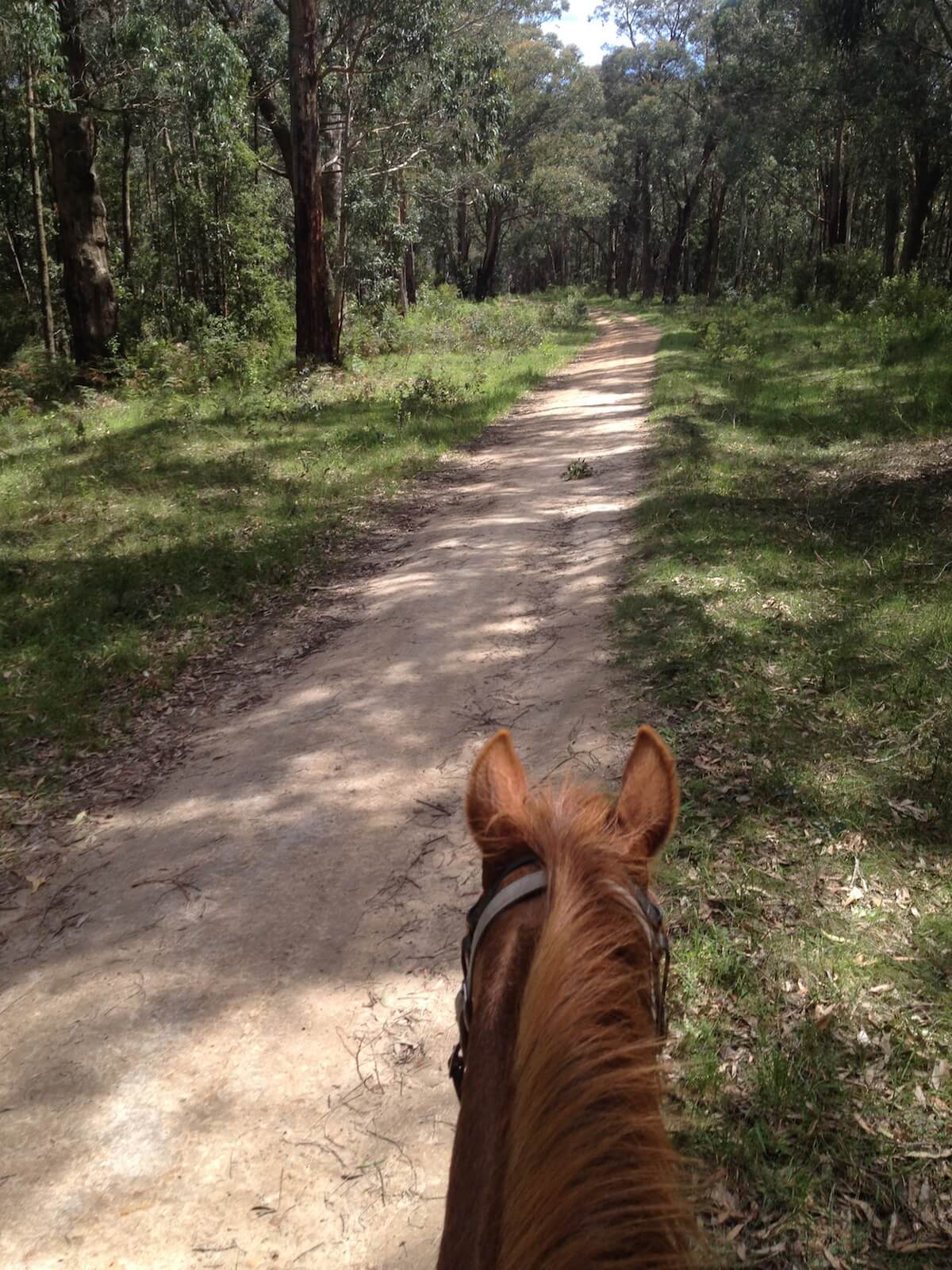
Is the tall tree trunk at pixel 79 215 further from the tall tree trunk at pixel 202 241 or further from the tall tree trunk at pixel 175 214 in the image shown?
the tall tree trunk at pixel 175 214

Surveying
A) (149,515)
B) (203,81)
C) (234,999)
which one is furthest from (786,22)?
(234,999)

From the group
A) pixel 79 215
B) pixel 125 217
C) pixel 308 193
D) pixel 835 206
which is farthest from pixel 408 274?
pixel 79 215

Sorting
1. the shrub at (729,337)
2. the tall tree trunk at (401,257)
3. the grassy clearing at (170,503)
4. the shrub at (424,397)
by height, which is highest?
the tall tree trunk at (401,257)

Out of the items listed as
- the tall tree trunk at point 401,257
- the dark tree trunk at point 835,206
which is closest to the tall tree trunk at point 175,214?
the tall tree trunk at point 401,257

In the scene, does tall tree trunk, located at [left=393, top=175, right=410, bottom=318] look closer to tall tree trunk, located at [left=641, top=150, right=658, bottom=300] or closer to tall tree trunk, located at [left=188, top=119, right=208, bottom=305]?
tall tree trunk, located at [left=188, top=119, right=208, bottom=305]

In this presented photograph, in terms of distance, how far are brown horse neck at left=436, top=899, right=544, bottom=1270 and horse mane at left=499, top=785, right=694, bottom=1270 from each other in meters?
0.04

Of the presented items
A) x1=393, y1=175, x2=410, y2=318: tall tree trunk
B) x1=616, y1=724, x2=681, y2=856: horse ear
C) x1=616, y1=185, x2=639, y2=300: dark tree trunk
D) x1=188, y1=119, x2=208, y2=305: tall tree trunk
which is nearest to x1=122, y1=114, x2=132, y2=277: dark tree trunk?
x1=188, y1=119, x2=208, y2=305: tall tree trunk

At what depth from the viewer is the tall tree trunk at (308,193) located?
12.9m

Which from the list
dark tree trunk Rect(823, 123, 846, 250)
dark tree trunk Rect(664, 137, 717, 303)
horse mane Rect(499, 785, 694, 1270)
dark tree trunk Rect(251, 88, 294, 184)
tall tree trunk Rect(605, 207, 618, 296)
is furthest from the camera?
tall tree trunk Rect(605, 207, 618, 296)

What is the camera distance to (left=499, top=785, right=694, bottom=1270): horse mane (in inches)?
37.3

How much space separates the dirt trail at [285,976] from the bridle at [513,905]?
1.30 metres

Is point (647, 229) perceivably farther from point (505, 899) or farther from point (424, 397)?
point (505, 899)

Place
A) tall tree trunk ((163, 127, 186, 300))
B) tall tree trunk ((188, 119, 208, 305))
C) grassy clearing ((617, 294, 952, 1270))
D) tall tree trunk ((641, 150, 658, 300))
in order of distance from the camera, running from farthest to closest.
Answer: tall tree trunk ((641, 150, 658, 300))
tall tree trunk ((163, 127, 186, 300))
tall tree trunk ((188, 119, 208, 305))
grassy clearing ((617, 294, 952, 1270))

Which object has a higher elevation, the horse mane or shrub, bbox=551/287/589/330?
shrub, bbox=551/287/589/330
